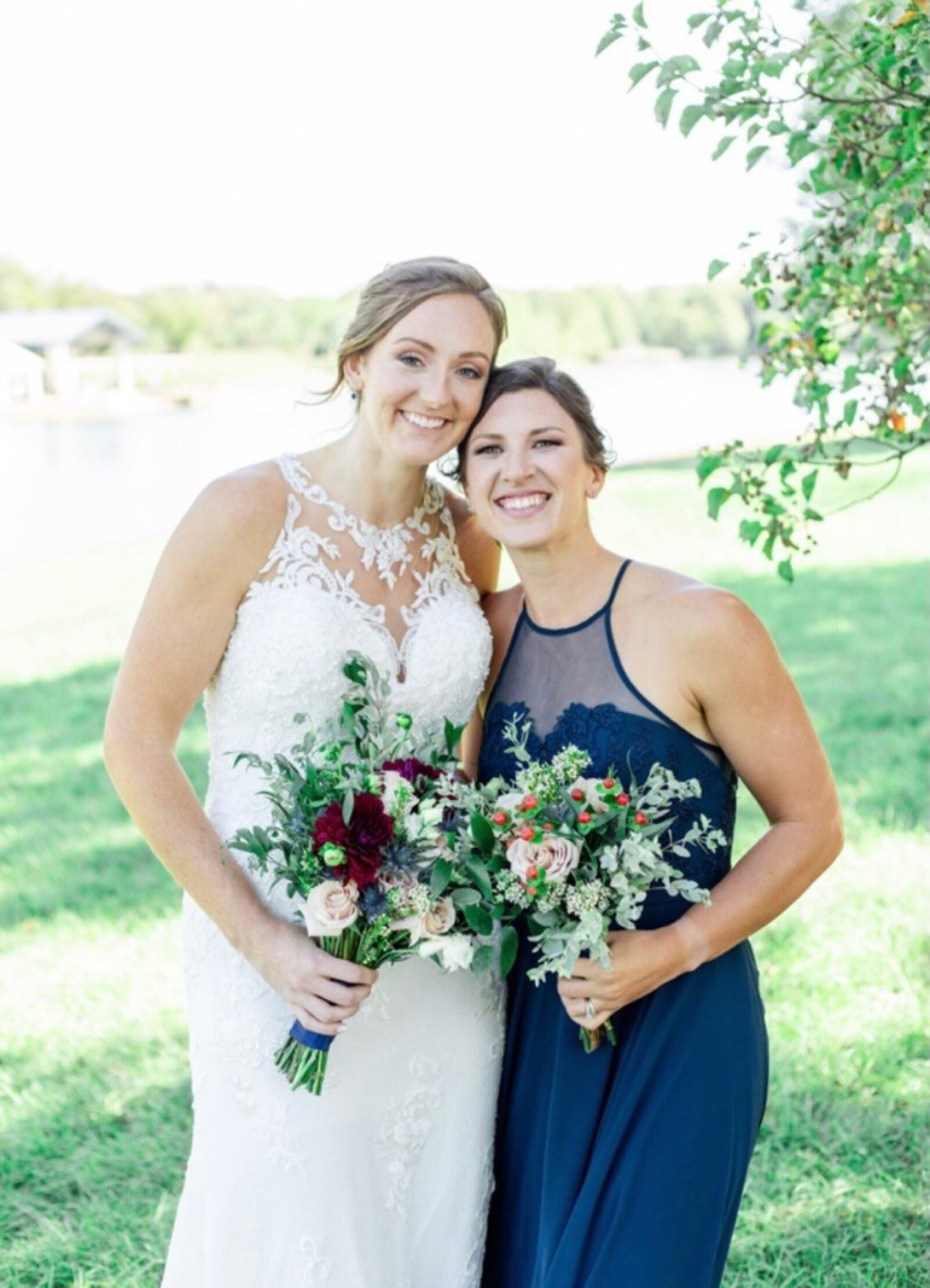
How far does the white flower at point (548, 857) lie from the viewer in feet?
8.00

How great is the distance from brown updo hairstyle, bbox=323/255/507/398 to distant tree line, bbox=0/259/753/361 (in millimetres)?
14397

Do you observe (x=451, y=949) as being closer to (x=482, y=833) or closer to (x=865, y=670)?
(x=482, y=833)

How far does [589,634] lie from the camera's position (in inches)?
118

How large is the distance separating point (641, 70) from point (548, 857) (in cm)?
153

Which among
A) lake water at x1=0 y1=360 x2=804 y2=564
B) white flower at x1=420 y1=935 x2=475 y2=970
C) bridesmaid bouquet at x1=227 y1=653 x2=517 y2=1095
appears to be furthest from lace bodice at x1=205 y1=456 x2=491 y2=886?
lake water at x1=0 y1=360 x2=804 y2=564

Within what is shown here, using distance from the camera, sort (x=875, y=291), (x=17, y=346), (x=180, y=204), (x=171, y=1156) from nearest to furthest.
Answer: (x=875, y=291), (x=171, y=1156), (x=17, y=346), (x=180, y=204)

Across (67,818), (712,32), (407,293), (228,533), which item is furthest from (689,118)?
(67,818)

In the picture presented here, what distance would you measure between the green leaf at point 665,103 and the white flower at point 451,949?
1.65 metres

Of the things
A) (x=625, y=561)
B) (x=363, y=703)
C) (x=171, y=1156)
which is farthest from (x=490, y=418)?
(x=171, y=1156)

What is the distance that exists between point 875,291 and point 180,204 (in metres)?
22.7

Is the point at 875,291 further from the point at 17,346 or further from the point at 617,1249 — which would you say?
the point at 17,346

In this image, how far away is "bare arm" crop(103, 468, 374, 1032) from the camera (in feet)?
9.93

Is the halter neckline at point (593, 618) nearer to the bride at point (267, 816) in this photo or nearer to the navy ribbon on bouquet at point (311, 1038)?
the bride at point (267, 816)
